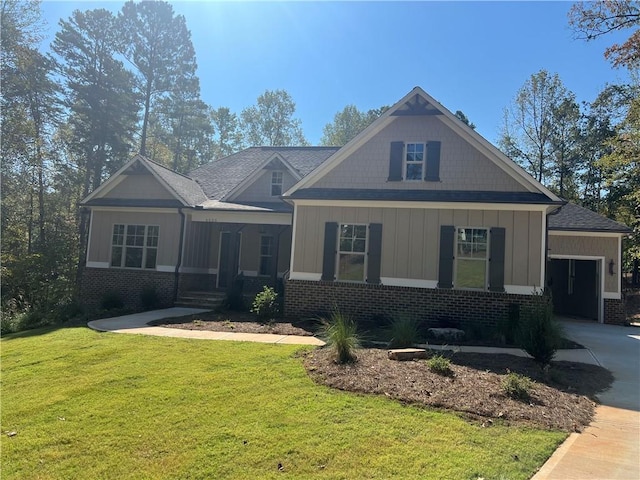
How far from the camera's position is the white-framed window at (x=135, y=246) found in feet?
51.7

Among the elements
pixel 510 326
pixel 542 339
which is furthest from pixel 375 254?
pixel 542 339

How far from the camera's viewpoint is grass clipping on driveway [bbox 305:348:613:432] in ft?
16.9

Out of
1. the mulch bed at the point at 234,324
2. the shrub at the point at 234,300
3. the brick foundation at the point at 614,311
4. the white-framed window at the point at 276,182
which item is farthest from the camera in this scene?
the white-framed window at the point at 276,182

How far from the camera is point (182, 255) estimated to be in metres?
15.6

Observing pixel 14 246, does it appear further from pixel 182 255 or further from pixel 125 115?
pixel 182 255

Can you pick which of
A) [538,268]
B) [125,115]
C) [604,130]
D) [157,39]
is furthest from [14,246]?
[604,130]

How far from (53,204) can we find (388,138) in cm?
2532

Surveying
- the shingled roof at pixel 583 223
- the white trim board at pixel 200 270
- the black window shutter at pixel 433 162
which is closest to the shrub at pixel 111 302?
the white trim board at pixel 200 270

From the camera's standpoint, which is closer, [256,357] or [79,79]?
[256,357]

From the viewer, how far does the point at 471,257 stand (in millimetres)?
11383

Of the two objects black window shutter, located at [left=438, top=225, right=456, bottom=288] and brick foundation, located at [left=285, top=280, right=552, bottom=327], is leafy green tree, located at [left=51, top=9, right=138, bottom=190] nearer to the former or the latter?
brick foundation, located at [left=285, top=280, right=552, bottom=327]

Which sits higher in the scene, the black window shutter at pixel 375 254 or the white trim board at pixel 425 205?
the white trim board at pixel 425 205

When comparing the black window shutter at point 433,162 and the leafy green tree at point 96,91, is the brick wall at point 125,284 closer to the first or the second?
the black window shutter at point 433,162

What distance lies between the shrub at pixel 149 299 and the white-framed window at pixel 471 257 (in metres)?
10.2
